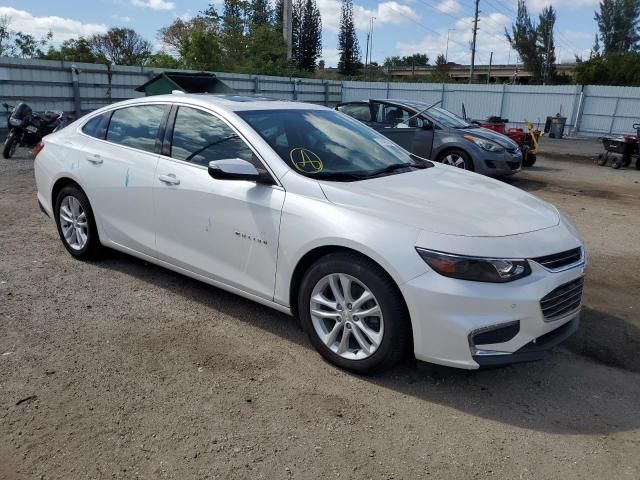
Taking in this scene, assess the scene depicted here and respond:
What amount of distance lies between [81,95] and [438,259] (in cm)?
1549

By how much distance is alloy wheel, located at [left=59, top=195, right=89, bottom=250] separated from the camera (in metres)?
5.03

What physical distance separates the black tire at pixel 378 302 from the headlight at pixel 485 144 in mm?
7497

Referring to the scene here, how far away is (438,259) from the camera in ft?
9.77

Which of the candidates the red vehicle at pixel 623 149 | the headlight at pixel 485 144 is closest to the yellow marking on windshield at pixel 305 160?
the headlight at pixel 485 144

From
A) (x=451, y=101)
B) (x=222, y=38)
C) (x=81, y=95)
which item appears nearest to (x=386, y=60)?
(x=222, y=38)

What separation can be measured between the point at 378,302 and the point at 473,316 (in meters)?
0.53

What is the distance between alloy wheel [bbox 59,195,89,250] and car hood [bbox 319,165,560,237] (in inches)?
105

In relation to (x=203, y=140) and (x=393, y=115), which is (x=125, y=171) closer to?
(x=203, y=140)

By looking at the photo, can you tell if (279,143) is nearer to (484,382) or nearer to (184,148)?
(184,148)

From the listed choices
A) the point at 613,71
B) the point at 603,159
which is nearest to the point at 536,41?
the point at 613,71

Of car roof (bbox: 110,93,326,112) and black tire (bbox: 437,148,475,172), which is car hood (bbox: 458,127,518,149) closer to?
black tire (bbox: 437,148,475,172)

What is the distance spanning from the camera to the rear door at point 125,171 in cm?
436

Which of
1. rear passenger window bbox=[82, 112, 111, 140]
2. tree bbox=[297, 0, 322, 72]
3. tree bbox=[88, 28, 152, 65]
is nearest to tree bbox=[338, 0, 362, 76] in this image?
tree bbox=[297, 0, 322, 72]

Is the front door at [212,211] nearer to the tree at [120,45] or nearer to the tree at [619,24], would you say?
the tree at [120,45]
